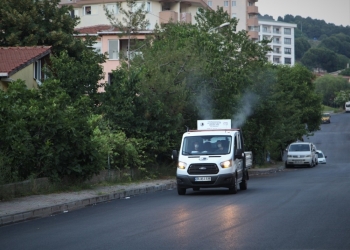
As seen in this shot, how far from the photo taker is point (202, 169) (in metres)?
24.6

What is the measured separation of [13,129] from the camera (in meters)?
22.5

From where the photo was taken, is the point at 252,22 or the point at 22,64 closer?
the point at 22,64

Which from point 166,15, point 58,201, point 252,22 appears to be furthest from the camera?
point 252,22

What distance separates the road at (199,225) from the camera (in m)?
12.2

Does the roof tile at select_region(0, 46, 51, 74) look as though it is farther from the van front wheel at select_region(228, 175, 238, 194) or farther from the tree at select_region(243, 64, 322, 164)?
the tree at select_region(243, 64, 322, 164)

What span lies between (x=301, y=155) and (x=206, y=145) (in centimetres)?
3284

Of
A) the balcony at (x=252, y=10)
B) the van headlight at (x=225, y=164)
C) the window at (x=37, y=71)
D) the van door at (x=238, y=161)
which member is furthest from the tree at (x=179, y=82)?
the balcony at (x=252, y=10)

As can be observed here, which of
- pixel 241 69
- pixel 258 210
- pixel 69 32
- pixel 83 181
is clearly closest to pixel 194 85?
pixel 241 69

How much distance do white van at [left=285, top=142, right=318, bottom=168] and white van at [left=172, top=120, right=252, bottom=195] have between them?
31.5 m

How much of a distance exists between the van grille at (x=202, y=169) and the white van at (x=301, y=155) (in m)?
33.6

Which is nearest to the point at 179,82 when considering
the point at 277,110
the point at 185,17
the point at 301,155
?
the point at 277,110

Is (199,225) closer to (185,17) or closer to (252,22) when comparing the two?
(185,17)

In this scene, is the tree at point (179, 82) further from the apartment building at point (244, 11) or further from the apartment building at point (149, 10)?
the apartment building at point (244, 11)

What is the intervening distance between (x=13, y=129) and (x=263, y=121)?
3118cm
